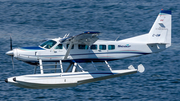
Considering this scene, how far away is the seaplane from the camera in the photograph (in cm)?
2328

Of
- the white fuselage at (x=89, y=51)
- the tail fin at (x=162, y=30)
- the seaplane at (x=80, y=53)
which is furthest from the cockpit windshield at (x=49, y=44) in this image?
the tail fin at (x=162, y=30)

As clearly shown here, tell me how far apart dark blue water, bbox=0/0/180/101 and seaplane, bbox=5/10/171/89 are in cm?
207

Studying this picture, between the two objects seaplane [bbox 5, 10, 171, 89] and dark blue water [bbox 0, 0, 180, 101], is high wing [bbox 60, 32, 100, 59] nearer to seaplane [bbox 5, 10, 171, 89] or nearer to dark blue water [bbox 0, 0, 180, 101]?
seaplane [bbox 5, 10, 171, 89]

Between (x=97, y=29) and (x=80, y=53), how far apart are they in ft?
50.4

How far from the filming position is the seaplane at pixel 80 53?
23281 millimetres

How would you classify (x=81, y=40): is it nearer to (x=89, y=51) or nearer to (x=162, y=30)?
(x=89, y=51)

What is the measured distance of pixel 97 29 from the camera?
3978 centimetres

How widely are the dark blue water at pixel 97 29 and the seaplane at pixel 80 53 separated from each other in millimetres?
2075

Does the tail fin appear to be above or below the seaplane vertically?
above

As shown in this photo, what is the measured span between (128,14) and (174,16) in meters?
5.86

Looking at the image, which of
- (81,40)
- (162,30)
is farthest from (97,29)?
(81,40)

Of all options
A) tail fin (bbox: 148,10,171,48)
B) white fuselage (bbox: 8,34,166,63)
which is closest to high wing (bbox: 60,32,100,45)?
white fuselage (bbox: 8,34,166,63)

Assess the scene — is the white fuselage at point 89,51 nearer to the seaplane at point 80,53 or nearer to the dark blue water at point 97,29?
the seaplane at point 80,53

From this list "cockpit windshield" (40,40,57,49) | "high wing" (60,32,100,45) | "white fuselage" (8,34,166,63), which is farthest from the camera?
"cockpit windshield" (40,40,57,49)
